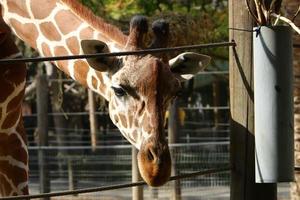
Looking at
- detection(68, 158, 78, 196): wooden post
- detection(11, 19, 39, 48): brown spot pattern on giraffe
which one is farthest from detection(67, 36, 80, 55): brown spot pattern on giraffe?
detection(68, 158, 78, 196): wooden post

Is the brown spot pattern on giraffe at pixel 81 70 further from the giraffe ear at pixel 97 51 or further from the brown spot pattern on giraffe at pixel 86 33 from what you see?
the giraffe ear at pixel 97 51

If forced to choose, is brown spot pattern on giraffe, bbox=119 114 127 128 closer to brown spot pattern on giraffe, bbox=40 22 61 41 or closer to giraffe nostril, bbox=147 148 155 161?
giraffe nostril, bbox=147 148 155 161

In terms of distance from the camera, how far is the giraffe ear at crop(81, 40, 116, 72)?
4.27 metres

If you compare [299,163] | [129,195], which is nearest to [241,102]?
[299,163]

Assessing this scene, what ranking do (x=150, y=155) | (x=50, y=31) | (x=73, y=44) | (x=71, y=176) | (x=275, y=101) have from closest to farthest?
(x=275, y=101)
(x=150, y=155)
(x=73, y=44)
(x=50, y=31)
(x=71, y=176)

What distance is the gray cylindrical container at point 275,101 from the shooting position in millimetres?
3793

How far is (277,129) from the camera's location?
380 centimetres

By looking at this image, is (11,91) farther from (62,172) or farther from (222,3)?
(222,3)

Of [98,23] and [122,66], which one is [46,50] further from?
[122,66]

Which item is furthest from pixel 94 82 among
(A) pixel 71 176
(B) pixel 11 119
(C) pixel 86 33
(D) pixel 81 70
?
(A) pixel 71 176

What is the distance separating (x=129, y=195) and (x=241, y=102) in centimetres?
731

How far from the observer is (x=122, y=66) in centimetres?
439

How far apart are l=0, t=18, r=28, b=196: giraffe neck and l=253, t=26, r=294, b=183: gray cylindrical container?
1.84m

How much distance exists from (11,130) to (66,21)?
800 mm
